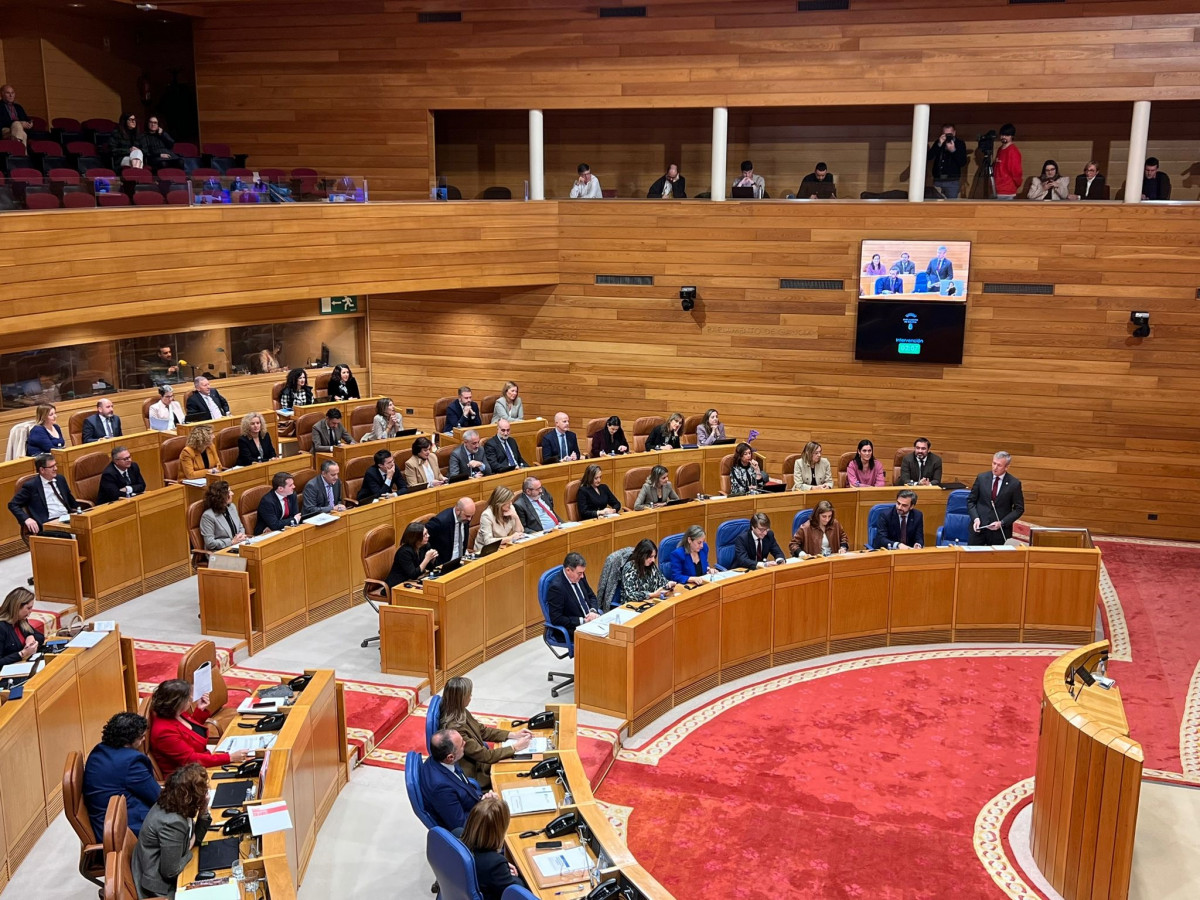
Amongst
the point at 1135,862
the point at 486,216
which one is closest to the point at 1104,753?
the point at 1135,862

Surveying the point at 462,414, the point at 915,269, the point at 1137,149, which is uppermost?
the point at 1137,149

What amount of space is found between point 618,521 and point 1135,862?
5.08 m

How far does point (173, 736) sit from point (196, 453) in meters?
5.27

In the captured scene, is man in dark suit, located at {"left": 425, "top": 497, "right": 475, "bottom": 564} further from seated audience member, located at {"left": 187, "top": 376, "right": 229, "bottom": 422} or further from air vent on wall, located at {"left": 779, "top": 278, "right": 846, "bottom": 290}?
air vent on wall, located at {"left": 779, "top": 278, "right": 846, "bottom": 290}

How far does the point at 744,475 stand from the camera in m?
11.7

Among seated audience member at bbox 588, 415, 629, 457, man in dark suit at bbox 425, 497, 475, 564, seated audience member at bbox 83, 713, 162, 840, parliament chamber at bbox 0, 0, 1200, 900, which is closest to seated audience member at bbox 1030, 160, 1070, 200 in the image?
parliament chamber at bbox 0, 0, 1200, 900

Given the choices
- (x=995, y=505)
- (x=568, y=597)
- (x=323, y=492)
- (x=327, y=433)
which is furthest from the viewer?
(x=327, y=433)

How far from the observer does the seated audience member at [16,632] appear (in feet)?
22.7

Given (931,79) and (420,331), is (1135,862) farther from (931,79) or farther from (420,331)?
(420,331)

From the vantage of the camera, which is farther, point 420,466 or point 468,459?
point 468,459

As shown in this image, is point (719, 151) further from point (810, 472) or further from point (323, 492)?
point (323, 492)

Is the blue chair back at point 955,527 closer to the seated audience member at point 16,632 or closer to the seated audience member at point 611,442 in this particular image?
the seated audience member at point 611,442

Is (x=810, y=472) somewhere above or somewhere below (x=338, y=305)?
below

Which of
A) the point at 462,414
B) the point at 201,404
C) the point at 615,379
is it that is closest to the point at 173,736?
the point at 201,404
